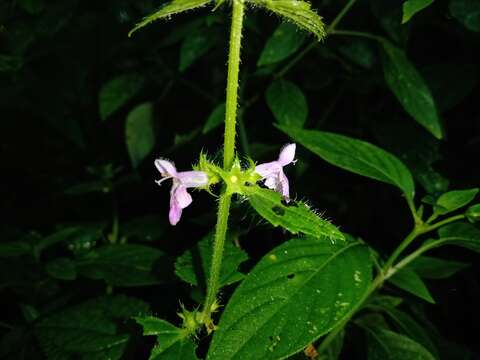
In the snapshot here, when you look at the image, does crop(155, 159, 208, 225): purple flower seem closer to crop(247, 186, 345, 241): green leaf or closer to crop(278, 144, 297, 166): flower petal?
crop(247, 186, 345, 241): green leaf

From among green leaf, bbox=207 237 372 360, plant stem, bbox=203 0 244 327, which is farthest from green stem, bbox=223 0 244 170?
green leaf, bbox=207 237 372 360

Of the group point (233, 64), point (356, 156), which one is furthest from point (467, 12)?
point (233, 64)

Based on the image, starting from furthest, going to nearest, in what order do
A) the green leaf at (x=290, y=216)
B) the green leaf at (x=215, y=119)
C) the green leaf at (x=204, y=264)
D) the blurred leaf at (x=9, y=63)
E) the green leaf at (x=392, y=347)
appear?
the green leaf at (x=215, y=119) < the blurred leaf at (x=9, y=63) < the green leaf at (x=392, y=347) < the green leaf at (x=204, y=264) < the green leaf at (x=290, y=216)

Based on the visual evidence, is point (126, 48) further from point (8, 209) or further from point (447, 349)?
point (447, 349)

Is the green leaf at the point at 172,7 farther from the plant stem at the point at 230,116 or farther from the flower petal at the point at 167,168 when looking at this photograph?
the flower petal at the point at 167,168

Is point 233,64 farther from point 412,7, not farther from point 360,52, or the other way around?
point 360,52

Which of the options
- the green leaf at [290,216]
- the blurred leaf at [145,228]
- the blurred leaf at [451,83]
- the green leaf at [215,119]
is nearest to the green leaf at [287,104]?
the green leaf at [215,119]

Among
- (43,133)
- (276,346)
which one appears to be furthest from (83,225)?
(43,133)
